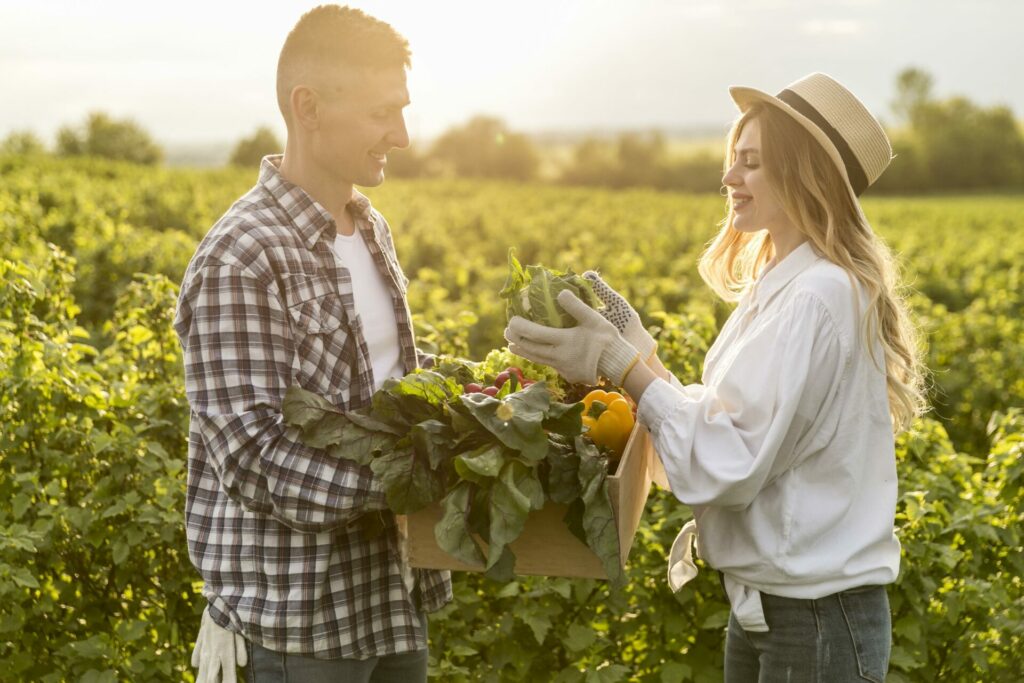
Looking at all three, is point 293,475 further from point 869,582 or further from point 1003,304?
point 1003,304

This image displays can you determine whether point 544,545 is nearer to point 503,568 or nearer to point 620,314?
point 503,568

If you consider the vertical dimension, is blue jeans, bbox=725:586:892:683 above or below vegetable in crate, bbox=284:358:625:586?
below

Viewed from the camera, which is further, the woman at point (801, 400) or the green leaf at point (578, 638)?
the green leaf at point (578, 638)

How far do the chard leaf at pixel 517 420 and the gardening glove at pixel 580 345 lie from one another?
222mm

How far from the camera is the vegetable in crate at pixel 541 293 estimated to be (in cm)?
235

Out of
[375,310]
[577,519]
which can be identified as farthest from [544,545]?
[375,310]

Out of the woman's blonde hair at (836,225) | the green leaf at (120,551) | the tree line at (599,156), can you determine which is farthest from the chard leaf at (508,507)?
the tree line at (599,156)

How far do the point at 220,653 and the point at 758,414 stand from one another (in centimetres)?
137

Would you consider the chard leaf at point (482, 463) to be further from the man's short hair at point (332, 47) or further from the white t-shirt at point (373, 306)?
the man's short hair at point (332, 47)

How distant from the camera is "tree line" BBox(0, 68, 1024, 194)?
198 ft

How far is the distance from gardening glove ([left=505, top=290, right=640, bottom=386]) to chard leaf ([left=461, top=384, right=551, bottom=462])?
0.22m

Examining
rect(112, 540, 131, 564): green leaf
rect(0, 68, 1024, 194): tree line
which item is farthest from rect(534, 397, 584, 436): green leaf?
rect(0, 68, 1024, 194): tree line

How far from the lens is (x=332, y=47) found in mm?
2385

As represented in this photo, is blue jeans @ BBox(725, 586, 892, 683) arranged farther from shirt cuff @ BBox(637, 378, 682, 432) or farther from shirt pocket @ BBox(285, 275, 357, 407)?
shirt pocket @ BBox(285, 275, 357, 407)
